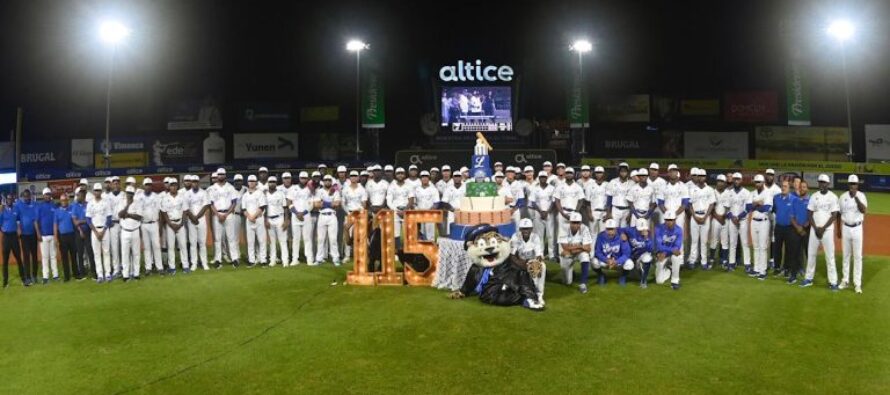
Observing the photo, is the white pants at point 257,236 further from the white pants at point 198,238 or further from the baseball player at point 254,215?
the white pants at point 198,238

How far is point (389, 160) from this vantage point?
37594mm

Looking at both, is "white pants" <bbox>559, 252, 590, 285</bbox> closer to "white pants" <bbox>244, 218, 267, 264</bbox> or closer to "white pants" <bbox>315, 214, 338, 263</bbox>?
"white pants" <bbox>315, 214, 338, 263</bbox>

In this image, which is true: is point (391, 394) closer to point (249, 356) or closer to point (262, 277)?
point (249, 356)

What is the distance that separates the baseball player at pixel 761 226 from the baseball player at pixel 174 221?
12.3 m

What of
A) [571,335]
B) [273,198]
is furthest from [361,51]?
[571,335]

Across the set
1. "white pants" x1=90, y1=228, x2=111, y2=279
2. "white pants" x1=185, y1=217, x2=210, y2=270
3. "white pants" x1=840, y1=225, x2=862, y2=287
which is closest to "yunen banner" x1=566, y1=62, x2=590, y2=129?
"white pants" x1=840, y1=225, x2=862, y2=287

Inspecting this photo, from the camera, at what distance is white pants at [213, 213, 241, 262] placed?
1479 cm

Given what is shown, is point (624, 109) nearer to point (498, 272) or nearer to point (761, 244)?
point (761, 244)

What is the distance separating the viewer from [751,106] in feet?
120

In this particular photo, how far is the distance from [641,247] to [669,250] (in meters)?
0.53

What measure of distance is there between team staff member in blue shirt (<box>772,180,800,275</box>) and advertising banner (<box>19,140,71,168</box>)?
32225 millimetres

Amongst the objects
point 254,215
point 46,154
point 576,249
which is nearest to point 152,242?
point 254,215

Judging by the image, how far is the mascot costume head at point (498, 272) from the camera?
10422mm

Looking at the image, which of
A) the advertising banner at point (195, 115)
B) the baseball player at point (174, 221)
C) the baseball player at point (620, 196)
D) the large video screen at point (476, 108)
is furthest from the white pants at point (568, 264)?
the advertising banner at point (195, 115)
